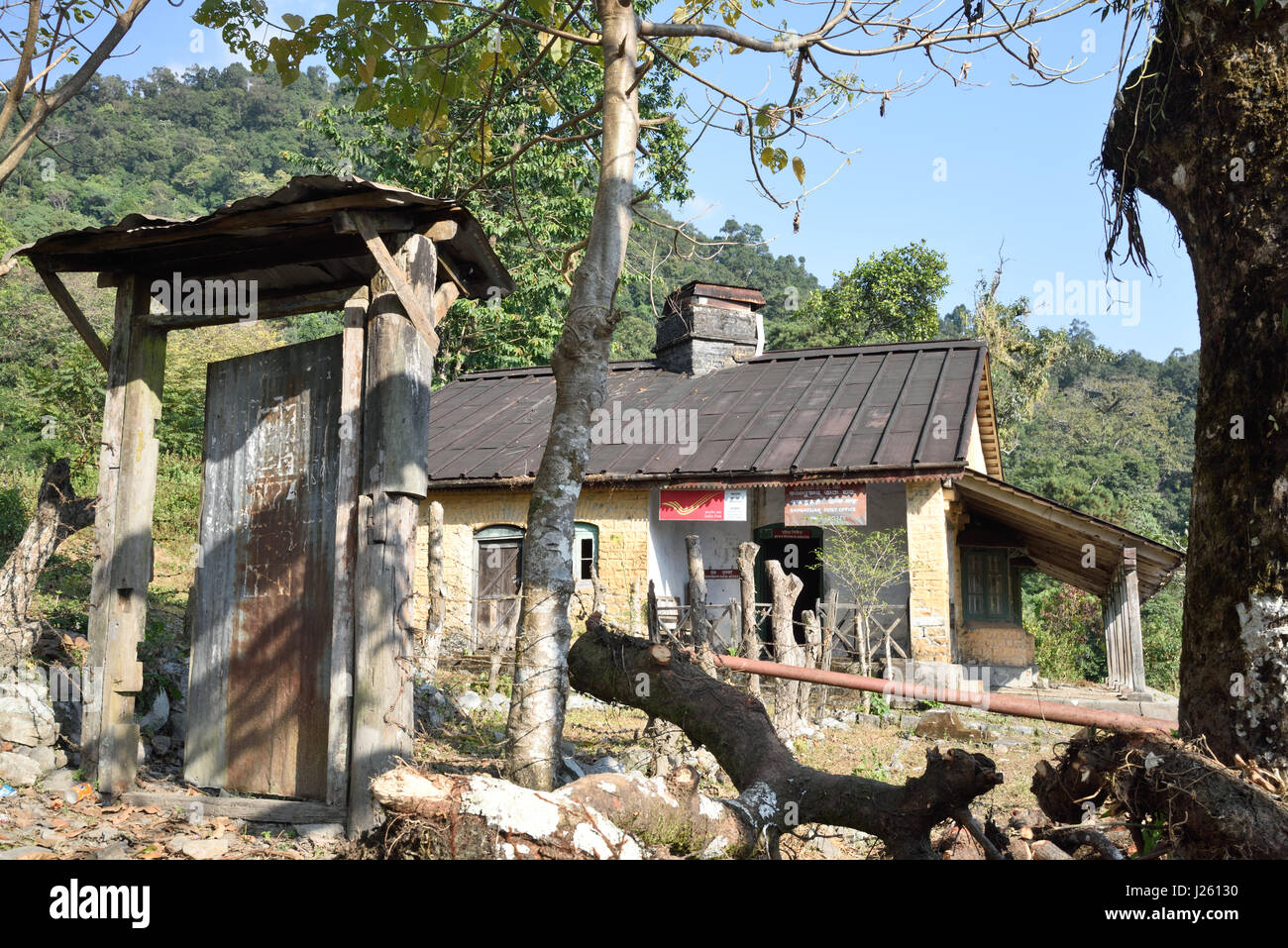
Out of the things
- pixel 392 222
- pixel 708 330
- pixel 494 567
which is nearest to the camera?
pixel 392 222

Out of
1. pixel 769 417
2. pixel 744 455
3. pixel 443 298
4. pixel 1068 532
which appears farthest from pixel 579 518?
pixel 443 298

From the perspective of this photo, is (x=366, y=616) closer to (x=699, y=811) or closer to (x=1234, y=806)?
(x=699, y=811)

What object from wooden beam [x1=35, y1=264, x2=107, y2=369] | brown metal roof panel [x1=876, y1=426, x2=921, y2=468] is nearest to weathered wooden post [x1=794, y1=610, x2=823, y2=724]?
brown metal roof panel [x1=876, y1=426, x2=921, y2=468]

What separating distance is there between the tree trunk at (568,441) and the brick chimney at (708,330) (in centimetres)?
1227

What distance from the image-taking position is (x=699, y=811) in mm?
3781

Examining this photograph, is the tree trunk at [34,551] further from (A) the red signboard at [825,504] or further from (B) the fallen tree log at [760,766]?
(A) the red signboard at [825,504]

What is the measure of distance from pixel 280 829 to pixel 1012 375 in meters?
25.0

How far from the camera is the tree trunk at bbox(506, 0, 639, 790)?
4.52m

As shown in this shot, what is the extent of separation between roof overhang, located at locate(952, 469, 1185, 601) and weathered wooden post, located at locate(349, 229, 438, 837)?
9.28m

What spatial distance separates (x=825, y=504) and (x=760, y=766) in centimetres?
909

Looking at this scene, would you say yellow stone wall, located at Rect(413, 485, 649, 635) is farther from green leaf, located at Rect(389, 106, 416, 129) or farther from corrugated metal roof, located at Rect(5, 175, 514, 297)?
corrugated metal roof, located at Rect(5, 175, 514, 297)

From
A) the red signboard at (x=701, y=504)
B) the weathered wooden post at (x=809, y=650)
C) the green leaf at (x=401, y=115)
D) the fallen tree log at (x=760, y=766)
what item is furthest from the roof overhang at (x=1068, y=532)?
the green leaf at (x=401, y=115)

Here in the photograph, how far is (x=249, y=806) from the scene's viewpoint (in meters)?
4.80

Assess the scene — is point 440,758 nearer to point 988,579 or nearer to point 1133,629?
point 1133,629
